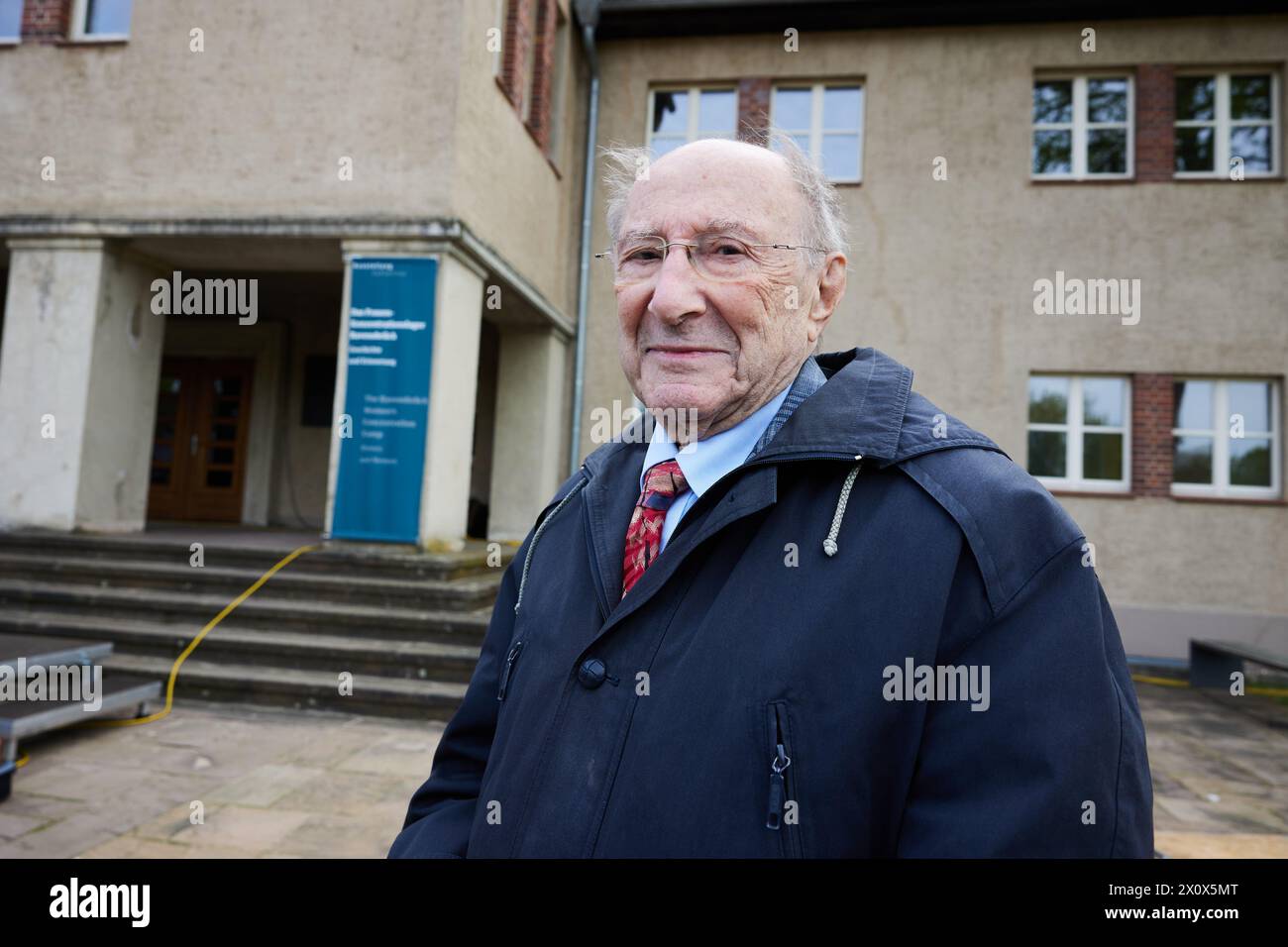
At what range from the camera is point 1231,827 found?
421 cm

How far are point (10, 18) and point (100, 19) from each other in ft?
3.65

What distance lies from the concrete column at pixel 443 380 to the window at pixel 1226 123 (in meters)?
Answer: 9.21

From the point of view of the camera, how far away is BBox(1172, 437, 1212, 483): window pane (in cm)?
938

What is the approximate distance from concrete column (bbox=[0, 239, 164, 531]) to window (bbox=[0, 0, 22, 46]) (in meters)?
2.36

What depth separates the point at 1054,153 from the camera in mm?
10016

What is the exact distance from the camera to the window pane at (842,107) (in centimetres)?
1048

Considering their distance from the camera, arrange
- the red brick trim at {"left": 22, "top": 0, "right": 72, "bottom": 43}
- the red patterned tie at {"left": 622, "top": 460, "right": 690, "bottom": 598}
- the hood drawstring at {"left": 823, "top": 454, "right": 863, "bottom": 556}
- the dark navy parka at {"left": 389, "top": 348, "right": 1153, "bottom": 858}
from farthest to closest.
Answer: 1. the red brick trim at {"left": 22, "top": 0, "right": 72, "bottom": 43}
2. the red patterned tie at {"left": 622, "top": 460, "right": 690, "bottom": 598}
3. the hood drawstring at {"left": 823, "top": 454, "right": 863, "bottom": 556}
4. the dark navy parka at {"left": 389, "top": 348, "right": 1153, "bottom": 858}

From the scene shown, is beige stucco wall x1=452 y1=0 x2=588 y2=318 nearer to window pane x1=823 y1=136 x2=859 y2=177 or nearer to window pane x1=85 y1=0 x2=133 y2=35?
window pane x1=823 y1=136 x2=859 y2=177

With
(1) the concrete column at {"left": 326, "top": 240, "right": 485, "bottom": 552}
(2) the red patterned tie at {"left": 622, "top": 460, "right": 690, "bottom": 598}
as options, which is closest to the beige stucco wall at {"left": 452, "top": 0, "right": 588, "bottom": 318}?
(1) the concrete column at {"left": 326, "top": 240, "right": 485, "bottom": 552}

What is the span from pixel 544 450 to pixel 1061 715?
941cm

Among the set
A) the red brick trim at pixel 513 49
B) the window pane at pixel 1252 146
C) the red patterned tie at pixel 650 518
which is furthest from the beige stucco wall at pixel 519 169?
the window pane at pixel 1252 146

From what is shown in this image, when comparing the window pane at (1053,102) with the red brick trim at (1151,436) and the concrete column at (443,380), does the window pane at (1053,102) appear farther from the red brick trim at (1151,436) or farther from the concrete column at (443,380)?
the concrete column at (443,380)
